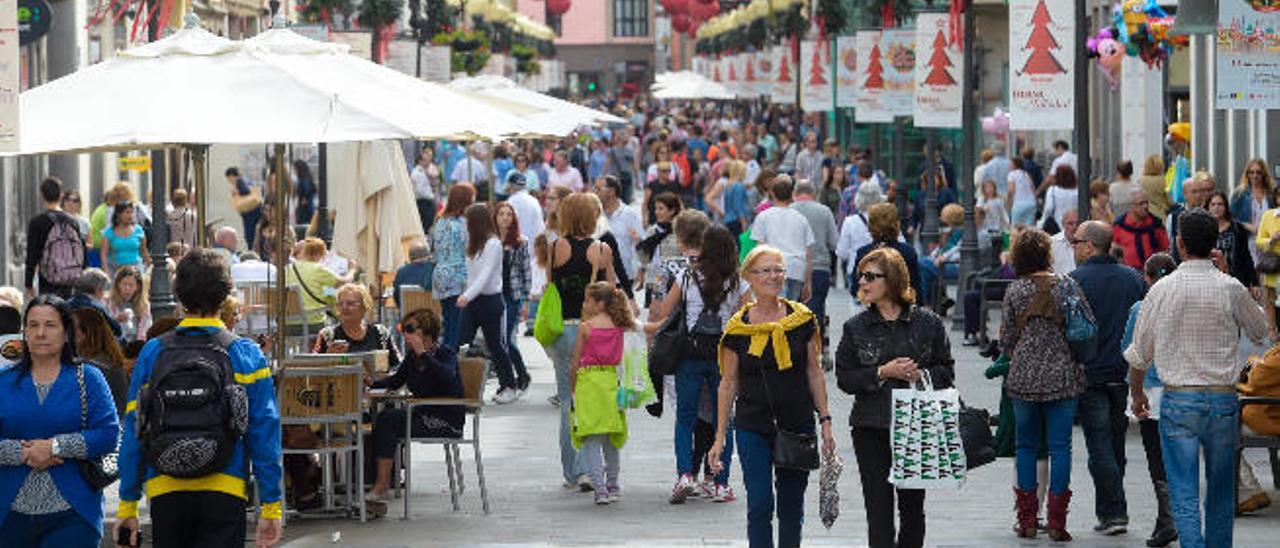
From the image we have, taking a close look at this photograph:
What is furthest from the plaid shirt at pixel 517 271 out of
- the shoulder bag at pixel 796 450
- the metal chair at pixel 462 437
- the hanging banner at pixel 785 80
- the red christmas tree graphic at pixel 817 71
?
the hanging banner at pixel 785 80

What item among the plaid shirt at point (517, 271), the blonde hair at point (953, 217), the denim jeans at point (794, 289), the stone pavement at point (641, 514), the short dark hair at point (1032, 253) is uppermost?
the blonde hair at point (953, 217)

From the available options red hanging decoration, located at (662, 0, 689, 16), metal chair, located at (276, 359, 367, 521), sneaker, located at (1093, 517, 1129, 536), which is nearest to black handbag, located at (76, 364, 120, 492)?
metal chair, located at (276, 359, 367, 521)

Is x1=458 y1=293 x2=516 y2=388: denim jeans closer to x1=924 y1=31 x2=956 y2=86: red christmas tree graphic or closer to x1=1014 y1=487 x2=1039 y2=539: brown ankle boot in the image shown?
x1=1014 y1=487 x2=1039 y2=539: brown ankle boot

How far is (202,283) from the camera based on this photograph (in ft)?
30.8

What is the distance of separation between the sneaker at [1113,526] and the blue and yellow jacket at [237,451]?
5.63m

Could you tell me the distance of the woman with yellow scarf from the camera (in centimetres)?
1172

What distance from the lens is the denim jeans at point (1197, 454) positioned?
11.8 meters

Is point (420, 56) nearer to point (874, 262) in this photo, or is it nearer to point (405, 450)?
point (405, 450)

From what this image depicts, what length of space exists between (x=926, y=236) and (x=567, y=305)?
14755 mm

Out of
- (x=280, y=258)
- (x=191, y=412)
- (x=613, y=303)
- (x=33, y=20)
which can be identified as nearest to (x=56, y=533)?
(x=191, y=412)

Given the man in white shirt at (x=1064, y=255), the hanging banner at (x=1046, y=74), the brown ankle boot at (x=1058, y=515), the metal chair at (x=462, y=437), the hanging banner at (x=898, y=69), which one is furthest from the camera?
the hanging banner at (x=898, y=69)

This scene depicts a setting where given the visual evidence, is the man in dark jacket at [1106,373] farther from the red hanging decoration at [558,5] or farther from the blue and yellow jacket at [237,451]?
the red hanging decoration at [558,5]

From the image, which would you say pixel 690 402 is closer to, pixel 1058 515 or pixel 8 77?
pixel 1058 515

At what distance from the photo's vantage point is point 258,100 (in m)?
14.1
